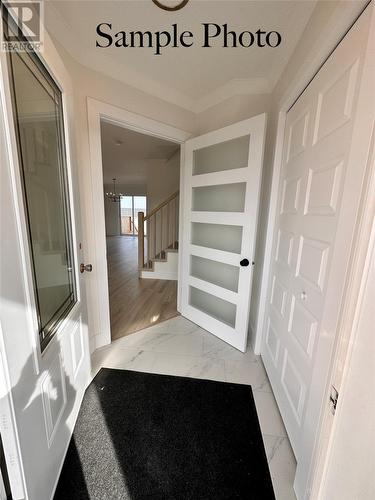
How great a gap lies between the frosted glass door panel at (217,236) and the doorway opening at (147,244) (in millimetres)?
1124

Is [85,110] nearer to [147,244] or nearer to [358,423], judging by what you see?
[358,423]

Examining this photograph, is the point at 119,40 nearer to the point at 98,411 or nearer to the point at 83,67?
the point at 83,67

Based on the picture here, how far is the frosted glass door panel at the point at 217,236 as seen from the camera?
2.13 meters

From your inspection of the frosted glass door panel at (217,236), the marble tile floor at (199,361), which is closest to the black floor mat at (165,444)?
the marble tile floor at (199,361)

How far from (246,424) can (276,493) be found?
1.14 feet

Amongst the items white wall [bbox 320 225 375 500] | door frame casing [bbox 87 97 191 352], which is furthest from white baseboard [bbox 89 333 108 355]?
white wall [bbox 320 225 375 500]

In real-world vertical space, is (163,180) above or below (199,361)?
above

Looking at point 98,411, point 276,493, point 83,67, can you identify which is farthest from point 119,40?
point 276,493

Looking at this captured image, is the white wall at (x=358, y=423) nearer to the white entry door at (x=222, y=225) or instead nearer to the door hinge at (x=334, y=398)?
the door hinge at (x=334, y=398)

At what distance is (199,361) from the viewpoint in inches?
77.5

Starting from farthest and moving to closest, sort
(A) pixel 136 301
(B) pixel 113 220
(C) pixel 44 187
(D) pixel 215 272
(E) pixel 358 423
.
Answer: (B) pixel 113 220 → (A) pixel 136 301 → (D) pixel 215 272 → (C) pixel 44 187 → (E) pixel 358 423

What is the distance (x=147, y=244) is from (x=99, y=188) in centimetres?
269

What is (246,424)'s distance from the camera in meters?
1.38

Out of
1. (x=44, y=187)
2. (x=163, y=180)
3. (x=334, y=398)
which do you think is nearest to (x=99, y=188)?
(x=44, y=187)
